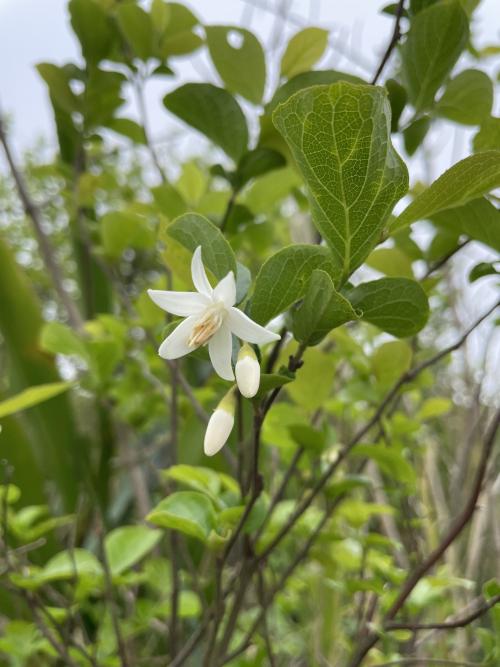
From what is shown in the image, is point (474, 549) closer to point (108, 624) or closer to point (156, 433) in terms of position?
point (108, 624)

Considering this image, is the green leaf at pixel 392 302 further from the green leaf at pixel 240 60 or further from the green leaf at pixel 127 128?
the green leaf at pixel 127 128

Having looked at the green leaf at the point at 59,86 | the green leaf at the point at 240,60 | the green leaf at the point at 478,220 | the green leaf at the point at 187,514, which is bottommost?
the green leaf at the point at 187,514

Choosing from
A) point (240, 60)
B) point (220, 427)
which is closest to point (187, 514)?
point (220, 427)

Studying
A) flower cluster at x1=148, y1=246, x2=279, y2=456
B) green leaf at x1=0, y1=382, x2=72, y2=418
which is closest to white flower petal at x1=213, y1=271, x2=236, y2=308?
flower cluster at x1=148, y1=246, x2=279, y2=456

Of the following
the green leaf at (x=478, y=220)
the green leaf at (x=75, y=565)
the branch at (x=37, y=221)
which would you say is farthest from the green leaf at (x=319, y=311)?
the branch at (x=37, y=221)

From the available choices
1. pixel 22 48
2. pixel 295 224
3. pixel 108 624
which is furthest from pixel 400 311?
pixel 22 48

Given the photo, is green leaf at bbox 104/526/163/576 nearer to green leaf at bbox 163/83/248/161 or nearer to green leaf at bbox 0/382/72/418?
green leaf at bbox 0/382/72/418
